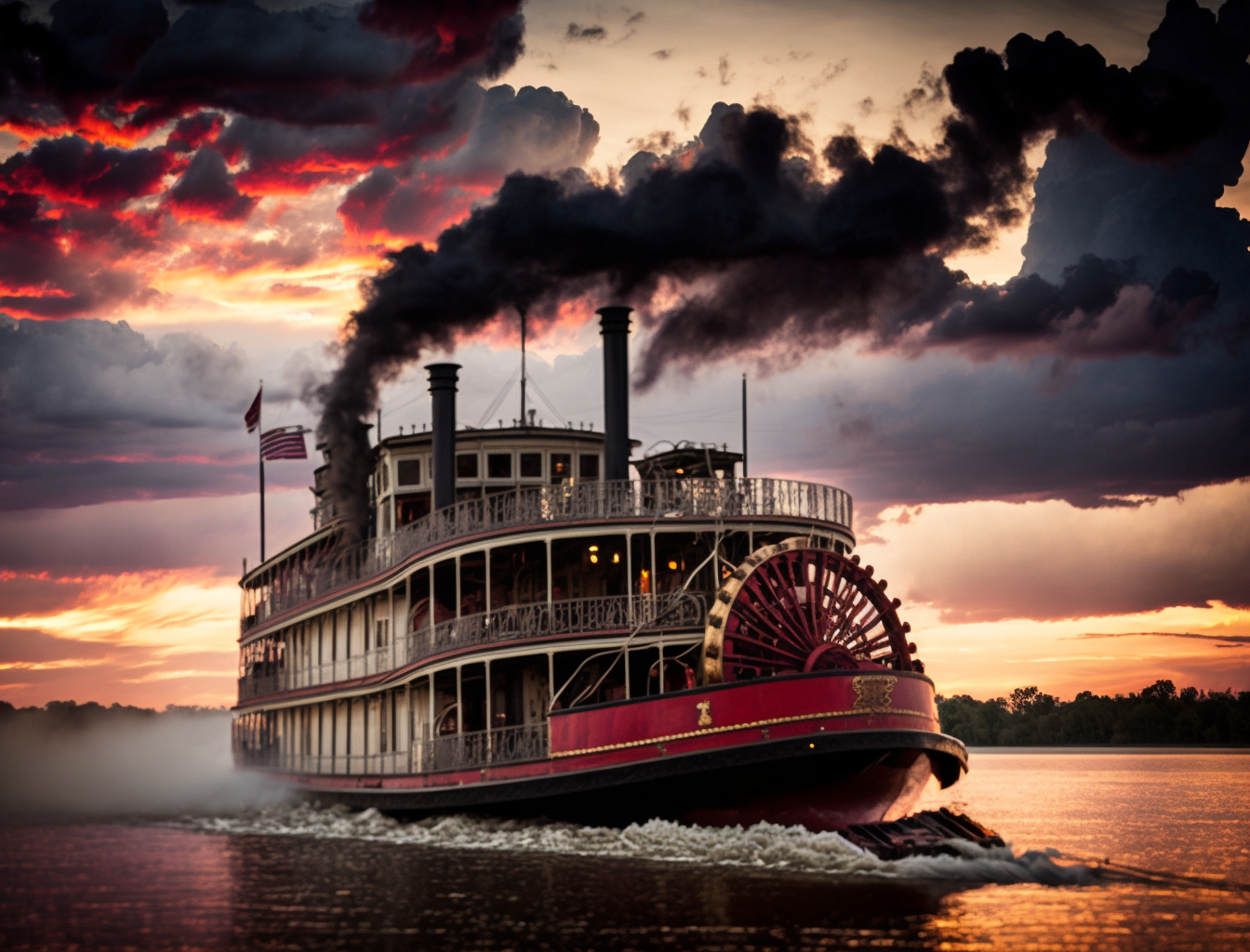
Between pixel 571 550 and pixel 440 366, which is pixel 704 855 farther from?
pixel 440 366

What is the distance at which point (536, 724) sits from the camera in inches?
806

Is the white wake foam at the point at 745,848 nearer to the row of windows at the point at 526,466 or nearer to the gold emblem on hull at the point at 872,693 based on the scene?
the gold emblem on hull at the point at 872,693

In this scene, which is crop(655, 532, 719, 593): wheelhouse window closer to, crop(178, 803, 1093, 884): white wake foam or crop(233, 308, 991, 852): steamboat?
crop(233, 308, 991, 852): steamboat

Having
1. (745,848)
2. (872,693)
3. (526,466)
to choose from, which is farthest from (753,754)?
(526,466)

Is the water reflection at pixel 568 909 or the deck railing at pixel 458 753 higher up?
the deck railing at pixel 458 753

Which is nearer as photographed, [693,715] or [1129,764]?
[693,715]

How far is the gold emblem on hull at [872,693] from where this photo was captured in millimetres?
18531

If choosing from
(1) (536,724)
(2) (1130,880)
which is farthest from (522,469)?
(2) (1130,880)

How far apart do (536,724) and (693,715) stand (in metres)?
2.99

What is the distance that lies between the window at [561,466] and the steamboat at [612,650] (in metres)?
0.04

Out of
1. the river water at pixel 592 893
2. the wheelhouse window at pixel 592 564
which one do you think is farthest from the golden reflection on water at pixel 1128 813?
the wheelhouse window at pixel 592 564

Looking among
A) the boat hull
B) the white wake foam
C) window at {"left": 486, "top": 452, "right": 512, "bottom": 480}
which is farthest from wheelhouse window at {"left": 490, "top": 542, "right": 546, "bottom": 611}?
the boat hull

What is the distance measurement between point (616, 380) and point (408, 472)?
628 cm

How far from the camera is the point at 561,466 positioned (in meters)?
27.2
